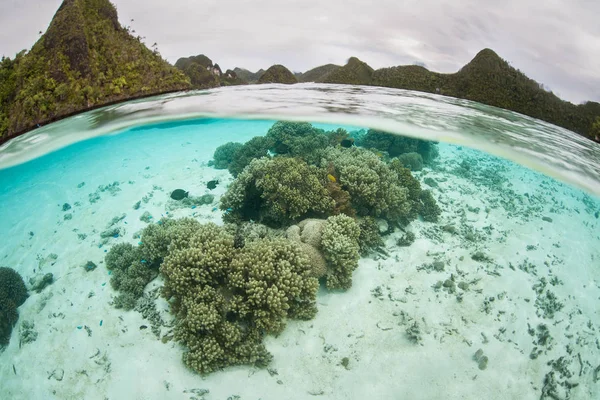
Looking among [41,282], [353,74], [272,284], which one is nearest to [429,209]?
[272,284]

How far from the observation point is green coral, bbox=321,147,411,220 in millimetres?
8055

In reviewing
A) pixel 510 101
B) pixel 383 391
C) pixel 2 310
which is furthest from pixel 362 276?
pixel 510 101

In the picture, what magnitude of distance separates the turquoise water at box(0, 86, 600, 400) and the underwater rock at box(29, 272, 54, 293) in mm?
98

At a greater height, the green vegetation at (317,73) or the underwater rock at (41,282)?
the green vegetation at (317,73)

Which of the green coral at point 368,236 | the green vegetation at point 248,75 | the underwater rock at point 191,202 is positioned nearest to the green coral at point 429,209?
the green coral at point 368,236

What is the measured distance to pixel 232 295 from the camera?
558 centimetres

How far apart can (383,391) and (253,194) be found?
5.89m

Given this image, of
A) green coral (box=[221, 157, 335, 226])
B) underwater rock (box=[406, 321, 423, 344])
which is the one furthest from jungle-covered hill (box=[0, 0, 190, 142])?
underwater rock (box=[406, 321, 423, 344])

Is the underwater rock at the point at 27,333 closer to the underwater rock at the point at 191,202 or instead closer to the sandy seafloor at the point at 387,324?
the sandy seafloor at the point at 387,324

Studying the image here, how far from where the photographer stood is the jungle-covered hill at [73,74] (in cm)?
1388

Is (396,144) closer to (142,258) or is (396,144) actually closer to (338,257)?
(338,257)

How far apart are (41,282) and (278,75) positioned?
16.6 meters

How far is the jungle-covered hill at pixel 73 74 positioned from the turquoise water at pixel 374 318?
6286 mm

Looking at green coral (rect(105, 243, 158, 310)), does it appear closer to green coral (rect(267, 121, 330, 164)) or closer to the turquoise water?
the turquoise water
